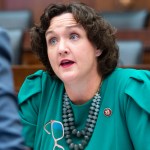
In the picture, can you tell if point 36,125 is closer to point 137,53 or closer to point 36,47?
point 36,47

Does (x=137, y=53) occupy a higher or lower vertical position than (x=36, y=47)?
lower

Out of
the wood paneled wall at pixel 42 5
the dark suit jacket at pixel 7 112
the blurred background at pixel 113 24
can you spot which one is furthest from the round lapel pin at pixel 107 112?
the wood paneled wall at pixel 42 5

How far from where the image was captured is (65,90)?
1.49m

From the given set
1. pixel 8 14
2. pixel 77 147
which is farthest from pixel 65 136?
pixel 8 14

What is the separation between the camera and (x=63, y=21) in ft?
4.51

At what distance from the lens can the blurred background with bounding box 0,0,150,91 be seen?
107 inches

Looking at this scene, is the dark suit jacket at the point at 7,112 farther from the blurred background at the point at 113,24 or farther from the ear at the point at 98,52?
the blurred background at the point at 113,24

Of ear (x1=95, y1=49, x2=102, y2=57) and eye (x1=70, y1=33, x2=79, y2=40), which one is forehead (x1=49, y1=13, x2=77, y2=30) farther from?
ear (x1=95, y1=49, x2=102, y2=57)

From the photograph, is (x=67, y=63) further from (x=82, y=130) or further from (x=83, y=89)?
(x=82, y=130)

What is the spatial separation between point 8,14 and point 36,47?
2.67 m

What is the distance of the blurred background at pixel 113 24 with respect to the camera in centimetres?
271

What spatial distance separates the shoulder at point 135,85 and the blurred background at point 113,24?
919 mm

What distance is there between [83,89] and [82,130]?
150mm

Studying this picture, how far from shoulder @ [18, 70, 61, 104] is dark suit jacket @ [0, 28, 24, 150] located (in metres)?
0.93
